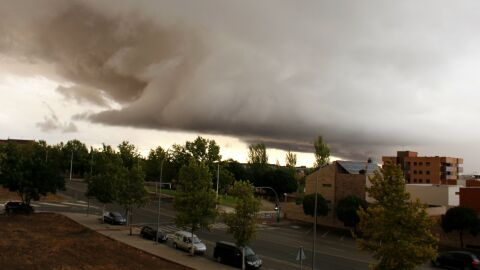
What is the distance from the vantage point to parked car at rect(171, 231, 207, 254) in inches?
1619

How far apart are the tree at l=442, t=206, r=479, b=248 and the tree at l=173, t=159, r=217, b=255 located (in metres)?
31.6

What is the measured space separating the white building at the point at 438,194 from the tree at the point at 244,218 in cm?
4424

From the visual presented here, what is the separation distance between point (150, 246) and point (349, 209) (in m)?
34.5

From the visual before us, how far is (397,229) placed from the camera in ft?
81.4

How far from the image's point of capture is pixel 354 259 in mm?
44281

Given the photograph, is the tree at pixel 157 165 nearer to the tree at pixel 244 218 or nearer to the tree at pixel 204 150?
the tree at pixel 204 150

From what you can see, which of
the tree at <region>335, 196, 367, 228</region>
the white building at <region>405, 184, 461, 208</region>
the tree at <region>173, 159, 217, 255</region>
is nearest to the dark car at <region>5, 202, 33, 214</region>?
the tree at <region>173, 159, 217, 255</region>

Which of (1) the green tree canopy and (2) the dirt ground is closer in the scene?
(2) the dirt ground

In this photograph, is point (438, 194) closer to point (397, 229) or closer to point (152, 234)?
point (152, 234)

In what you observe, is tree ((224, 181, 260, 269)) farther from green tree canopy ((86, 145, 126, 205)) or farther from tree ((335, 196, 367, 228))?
tree ((335, 196, 367, 228))

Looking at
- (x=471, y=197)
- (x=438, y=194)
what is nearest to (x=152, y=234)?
(x=471, y=197)

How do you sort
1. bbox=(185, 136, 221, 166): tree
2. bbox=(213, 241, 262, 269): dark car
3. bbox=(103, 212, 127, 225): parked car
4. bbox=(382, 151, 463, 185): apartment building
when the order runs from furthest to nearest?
bbox=(382, 151, 463, 185): apartment building
bbox=(185, 136, 221, 166): tree
bbox=(103, 212, 127, 225): parked car
bbox=(213, 241, 262, 269): dark car

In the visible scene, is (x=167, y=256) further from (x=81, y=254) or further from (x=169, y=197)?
(x=169, y=197)

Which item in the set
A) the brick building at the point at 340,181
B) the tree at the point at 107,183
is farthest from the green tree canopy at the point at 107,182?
the brick building at the point at 340,181
